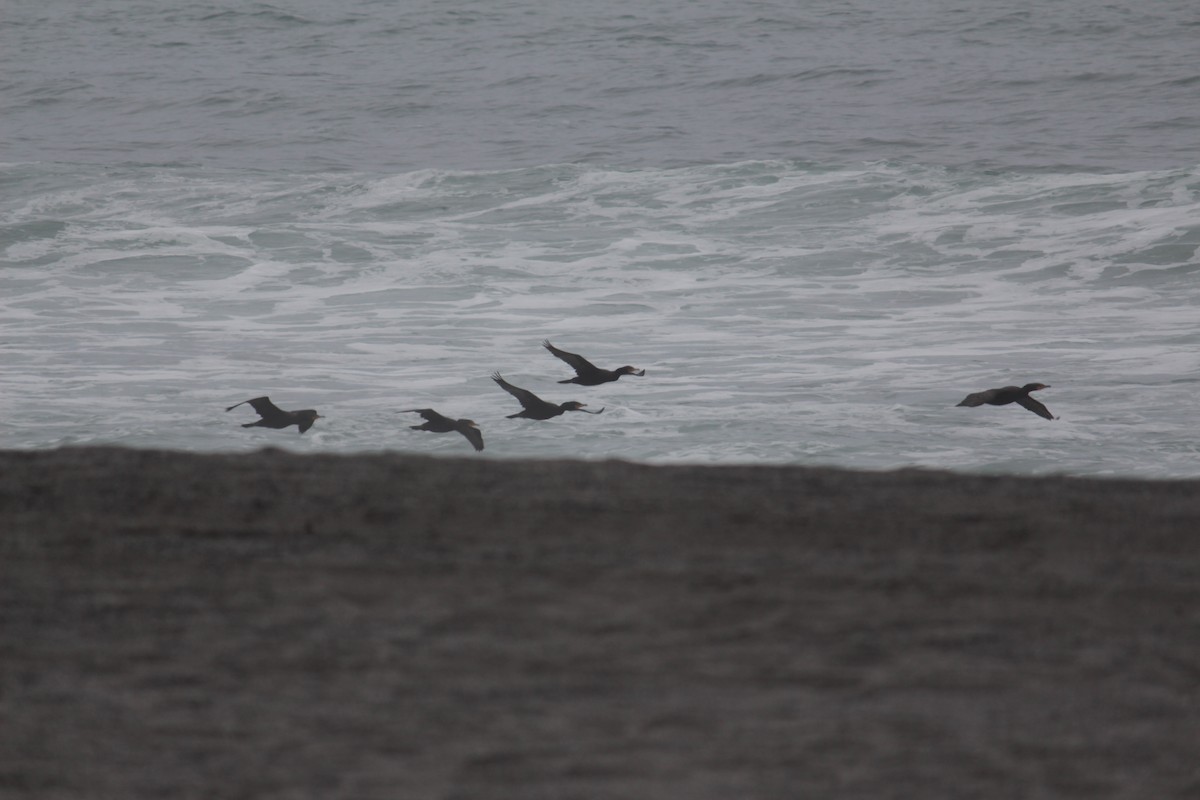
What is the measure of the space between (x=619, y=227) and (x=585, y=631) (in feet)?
49.7

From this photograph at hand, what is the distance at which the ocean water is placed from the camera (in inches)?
367

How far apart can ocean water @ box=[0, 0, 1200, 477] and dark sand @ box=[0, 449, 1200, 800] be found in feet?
17.9

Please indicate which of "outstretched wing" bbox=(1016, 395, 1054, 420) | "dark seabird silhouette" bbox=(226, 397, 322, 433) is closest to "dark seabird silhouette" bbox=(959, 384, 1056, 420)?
"outstretched wing" bbox=(1016, 395, 1054, 420)

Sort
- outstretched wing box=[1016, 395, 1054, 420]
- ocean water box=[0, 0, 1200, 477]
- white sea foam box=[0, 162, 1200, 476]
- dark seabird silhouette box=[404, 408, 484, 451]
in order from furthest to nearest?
1. ocean water box=[0, 0, 1200, 477]
2. white sea foam box=[0, 162, 1200, 476]
3. outstretched wing box=[1016, 395, 1054, 420]
4. dark seabird silhouette box=[404, 408, 484, 451]

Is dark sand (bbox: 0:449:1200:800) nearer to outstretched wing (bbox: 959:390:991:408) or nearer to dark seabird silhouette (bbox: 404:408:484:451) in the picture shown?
dark seabird silhouette (bbox: 404:408:484:451)

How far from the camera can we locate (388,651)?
1.63m

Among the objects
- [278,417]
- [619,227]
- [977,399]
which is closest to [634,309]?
[619,227]

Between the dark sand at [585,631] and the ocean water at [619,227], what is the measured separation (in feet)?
17.9

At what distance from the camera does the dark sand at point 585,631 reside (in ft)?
4.50

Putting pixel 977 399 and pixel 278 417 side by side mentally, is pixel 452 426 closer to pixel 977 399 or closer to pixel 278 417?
pixel 278 417

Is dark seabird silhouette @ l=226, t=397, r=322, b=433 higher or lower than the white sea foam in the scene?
lower

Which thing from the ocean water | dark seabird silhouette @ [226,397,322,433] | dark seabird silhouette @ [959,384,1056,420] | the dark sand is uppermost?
the ocean water

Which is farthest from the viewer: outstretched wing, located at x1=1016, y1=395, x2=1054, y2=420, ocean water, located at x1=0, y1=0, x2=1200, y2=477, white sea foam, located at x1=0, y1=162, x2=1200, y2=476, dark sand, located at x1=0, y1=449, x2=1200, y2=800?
ocean water, located at x1=0, y1=0, x2=1200, y2=477

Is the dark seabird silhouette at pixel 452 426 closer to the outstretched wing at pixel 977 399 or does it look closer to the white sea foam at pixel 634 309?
the white sea foam at pixel 634 309
